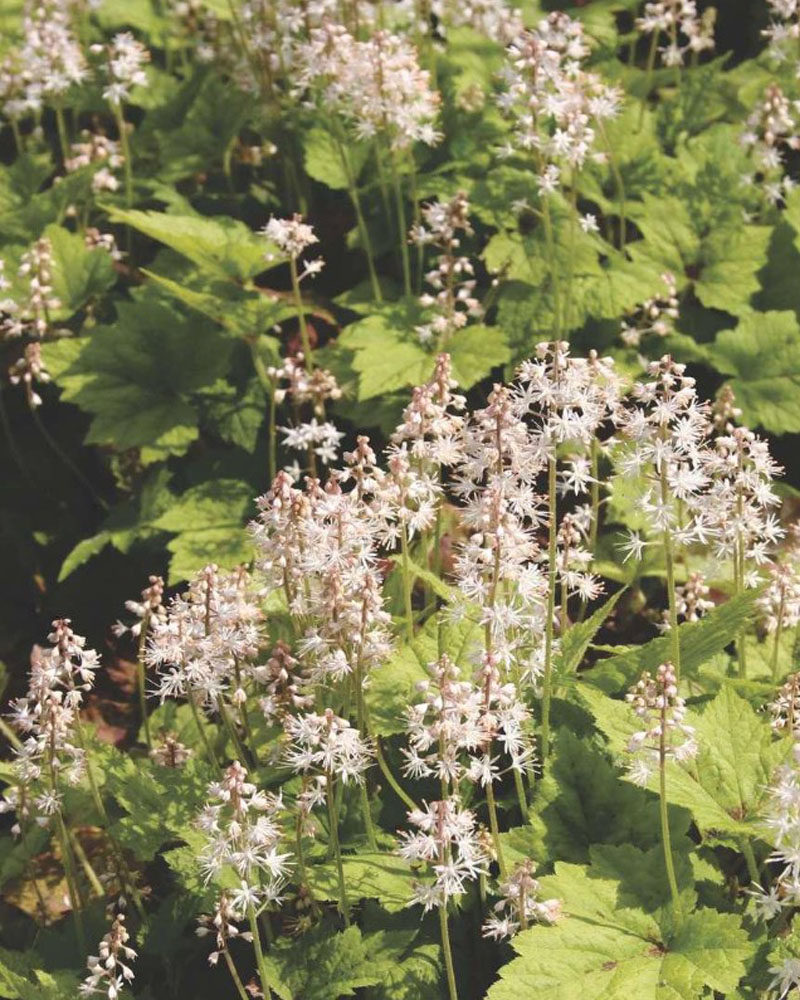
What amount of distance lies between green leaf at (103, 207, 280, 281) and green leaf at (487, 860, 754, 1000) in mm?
2982

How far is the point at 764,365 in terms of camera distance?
5.71m

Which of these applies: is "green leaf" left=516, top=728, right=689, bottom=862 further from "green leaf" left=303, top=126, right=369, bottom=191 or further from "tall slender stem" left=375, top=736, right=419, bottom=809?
"green leaf" left=303, top=126, right=369, bottom=191

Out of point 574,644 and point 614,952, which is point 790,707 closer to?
point 574,644

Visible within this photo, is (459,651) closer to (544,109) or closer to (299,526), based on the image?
(299,526)

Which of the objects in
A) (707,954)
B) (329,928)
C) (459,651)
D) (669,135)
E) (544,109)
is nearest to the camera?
(707,954)

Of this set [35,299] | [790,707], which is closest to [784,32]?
[35,299]

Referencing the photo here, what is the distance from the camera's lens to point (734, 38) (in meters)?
8.35

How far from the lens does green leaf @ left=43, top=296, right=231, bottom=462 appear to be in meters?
5.57

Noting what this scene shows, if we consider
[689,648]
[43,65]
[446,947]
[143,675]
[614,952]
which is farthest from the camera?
[43,65]

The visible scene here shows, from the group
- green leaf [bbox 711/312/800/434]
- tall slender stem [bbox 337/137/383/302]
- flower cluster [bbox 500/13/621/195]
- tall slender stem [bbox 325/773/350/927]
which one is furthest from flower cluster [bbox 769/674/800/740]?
tall slender stem [bbox 337/137/383/302]

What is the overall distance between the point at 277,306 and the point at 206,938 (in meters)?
2.62

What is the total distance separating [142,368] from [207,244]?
1.98 feet

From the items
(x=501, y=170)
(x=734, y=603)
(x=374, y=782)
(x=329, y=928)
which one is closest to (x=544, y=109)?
(x=501, y=170)

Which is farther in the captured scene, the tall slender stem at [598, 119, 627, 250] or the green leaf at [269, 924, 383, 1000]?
the tall slender stem at [598, 119, 627, 250]
